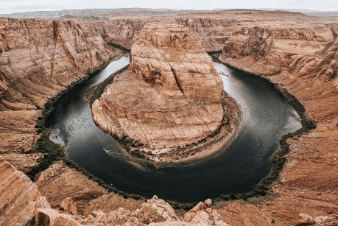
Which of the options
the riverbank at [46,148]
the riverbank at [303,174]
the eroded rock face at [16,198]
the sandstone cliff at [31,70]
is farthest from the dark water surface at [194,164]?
the eroded rock face at [16,198]

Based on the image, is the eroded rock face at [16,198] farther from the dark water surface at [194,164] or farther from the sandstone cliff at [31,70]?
the sandstone cliff at [31,70]

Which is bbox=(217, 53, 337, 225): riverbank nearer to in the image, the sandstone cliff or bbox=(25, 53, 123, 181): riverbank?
bbox=(25, 53, 123, 181): riverbank

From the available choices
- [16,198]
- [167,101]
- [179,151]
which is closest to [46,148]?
[179,151]

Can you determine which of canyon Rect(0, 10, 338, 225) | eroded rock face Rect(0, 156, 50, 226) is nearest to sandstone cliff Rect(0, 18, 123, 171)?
canyon Rect(0, 10, 338, 225)

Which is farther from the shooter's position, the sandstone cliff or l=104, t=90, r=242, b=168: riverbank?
the sandstone cliff

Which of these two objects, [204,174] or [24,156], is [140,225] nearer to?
[204,174]

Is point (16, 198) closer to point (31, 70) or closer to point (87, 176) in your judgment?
point (87, 176)

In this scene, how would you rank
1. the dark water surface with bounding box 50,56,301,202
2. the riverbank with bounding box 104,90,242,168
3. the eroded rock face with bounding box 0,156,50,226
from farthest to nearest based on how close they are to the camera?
the riverbank with bounding box 104,90,242,168 → the dark water surface with bounding box 50,56,301,202 → the eroded rock face with bounding box 0,156,50,226
